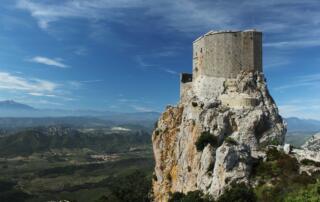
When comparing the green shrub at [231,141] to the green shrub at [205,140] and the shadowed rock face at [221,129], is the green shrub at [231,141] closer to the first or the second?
the shadowed rock face at [221,129]

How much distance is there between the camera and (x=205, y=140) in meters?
58.5

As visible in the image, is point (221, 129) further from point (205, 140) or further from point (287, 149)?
point (287, 149)

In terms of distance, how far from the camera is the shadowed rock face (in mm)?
52062

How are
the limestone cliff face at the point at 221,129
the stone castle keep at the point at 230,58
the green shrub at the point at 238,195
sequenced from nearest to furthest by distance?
the green shrub at the point at 238,195 < the limestone cliff face at the point at 221,129 < the stone castle keep at the point at 230,58

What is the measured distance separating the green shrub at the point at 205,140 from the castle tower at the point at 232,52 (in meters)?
10.7

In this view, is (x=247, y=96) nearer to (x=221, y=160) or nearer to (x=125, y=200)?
(x=221, y=160)

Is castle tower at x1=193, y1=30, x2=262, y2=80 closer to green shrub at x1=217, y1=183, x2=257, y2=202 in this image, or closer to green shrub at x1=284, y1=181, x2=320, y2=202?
green shrub at x1=217, y1=183, x2=257, y2=202

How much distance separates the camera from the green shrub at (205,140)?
58062 mm

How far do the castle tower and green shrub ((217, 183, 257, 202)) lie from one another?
2233 centimetres

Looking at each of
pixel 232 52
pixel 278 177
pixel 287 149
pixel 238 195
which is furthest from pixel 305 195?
pixel 232 52

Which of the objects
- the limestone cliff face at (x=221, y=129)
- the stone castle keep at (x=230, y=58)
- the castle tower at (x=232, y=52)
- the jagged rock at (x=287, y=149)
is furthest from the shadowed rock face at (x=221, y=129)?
the jagged rock at (x=287, y=149)

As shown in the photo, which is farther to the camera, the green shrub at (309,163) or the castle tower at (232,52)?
the castle tower at (232,52)

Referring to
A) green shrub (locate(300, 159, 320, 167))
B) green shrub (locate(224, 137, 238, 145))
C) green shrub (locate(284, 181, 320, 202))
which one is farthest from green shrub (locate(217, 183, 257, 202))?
green shrub (locate(300, 159, 320, 167))

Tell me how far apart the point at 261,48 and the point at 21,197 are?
16867 centimetres
